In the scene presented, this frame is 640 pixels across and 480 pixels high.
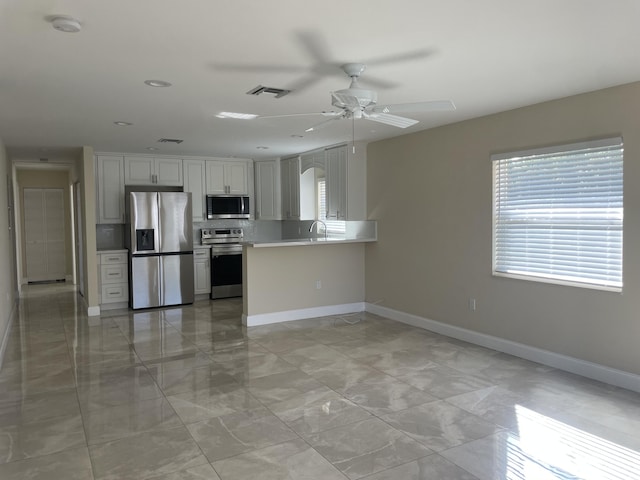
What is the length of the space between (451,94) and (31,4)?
293cm

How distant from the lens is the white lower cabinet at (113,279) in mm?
7117

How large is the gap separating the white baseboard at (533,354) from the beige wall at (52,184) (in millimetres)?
7421

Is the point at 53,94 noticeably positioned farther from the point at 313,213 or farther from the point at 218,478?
the point at 313,213

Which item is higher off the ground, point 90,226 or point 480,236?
point 90,226

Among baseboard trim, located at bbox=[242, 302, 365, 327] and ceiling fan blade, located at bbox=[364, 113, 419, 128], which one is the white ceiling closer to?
ceiling fan blade, located at bbox=[364, 113, 419, 128]

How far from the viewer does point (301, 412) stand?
3.38 m

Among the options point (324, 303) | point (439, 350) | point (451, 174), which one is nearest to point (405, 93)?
point (451, 174)

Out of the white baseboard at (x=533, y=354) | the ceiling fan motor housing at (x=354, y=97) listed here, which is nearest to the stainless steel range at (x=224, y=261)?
the white baseboard at (x=533, y=354)

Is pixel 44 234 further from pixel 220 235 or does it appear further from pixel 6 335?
pixel 6 335

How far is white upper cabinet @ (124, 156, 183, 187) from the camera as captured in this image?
743cm

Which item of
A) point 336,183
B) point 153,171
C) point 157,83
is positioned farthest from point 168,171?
point 157,83

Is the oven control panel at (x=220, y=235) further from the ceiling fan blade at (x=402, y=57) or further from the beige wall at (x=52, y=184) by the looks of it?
the ceiling fan blade at (x=402, y=57)

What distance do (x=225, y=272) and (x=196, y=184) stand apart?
1.51m

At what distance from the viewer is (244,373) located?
421cm
